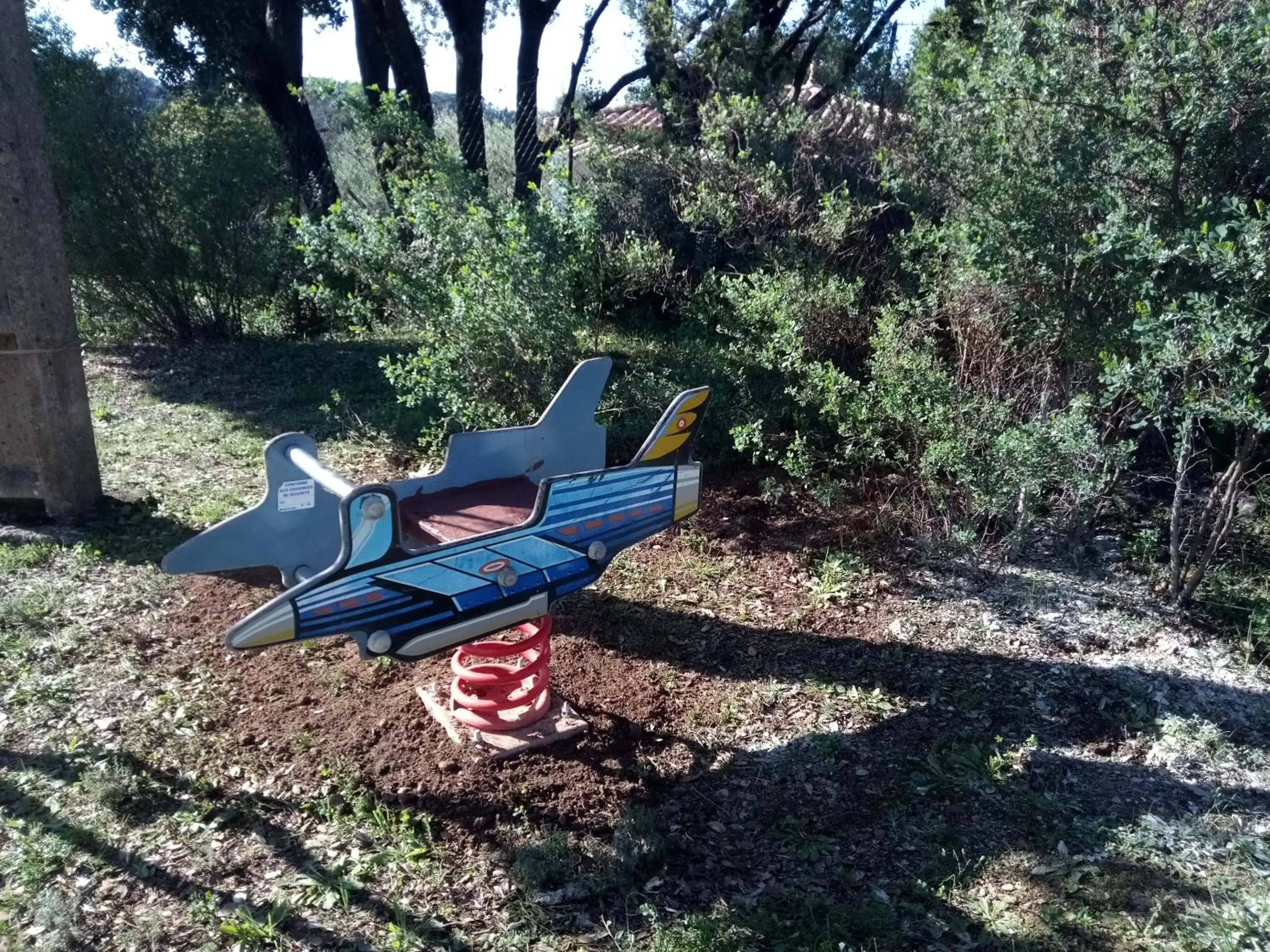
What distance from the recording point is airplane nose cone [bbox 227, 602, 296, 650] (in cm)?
266

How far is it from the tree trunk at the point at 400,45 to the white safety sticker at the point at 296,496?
958 cm

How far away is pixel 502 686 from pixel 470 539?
0.72 meters

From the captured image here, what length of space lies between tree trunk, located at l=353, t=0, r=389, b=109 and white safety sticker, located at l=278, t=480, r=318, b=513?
1037 centimetres

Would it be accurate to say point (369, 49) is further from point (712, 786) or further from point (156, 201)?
point (712, 786)

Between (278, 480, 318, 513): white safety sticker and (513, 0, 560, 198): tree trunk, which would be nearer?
(278, 480, 318, 513): white safety sticker

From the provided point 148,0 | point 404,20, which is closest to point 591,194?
point 404,20

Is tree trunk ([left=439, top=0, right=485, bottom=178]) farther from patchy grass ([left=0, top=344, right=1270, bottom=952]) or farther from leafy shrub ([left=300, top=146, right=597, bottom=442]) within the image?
patchy grass ([left=0, top=344, right=1270, bottom=952])

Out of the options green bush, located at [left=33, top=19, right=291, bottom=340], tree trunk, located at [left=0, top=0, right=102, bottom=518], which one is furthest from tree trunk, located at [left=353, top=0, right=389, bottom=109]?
tree trunk, located at [left=0, top=0, right=102, bottom=518]

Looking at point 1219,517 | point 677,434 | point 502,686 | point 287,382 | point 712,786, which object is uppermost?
point 677,434

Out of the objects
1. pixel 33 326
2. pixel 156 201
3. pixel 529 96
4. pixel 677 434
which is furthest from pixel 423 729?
pixel 529 96

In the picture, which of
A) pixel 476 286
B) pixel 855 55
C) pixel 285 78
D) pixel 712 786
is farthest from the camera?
pixel 285 78

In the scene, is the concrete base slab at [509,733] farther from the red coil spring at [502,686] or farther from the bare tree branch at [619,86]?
the bare tree branch at [619,86]

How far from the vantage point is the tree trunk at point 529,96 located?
30.9ft

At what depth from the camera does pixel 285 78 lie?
1222 cm
